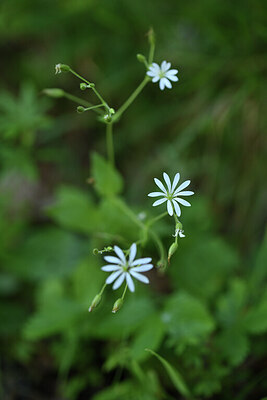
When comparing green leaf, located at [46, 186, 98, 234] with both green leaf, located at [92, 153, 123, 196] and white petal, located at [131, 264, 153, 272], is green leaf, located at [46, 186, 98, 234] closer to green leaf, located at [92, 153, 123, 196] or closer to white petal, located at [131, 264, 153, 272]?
green leaf, located at [92, 153, 123, 196]

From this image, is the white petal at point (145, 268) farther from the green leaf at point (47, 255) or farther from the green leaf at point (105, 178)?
the green leaf at point (47, 255)

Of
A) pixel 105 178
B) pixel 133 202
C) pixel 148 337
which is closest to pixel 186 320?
pixel 148 337

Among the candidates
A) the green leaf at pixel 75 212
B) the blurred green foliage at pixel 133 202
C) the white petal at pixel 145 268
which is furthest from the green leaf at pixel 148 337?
the white petal at pixel 145 268

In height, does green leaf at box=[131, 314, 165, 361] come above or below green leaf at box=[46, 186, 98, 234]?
below

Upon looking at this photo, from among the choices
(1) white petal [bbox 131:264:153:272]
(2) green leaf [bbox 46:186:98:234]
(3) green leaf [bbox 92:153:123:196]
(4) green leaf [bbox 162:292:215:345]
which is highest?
(2) green leaf [bbox 46:186:98:234]

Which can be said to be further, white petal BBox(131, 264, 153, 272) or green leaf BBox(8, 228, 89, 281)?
green leaf BBox(8, 228, 89, 281)

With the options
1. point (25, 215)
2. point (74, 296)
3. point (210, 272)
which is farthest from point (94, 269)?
point (25, 215)

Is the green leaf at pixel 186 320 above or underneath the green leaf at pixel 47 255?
underneath

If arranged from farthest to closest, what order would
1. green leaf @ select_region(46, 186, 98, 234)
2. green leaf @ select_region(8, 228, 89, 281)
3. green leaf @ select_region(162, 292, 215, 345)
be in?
1. green leaf @ select_region(8, 228, 89, 281)
2. green leaf @ select_region(46, 186, 98, 234)
3. green leaf @ select_region(162, 292, 215, 345)

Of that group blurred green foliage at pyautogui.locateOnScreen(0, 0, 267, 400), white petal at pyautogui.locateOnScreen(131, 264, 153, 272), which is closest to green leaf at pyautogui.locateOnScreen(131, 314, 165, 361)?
blurred green foliage at pyautogui.locateOnScreen(0, 0, 267, 400)
